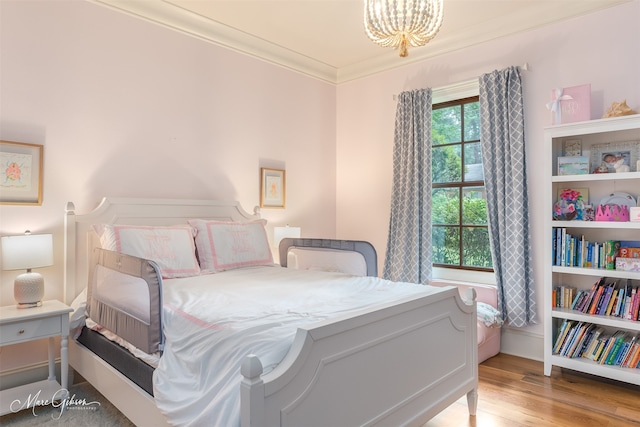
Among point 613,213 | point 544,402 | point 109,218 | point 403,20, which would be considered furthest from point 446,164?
point 109,218

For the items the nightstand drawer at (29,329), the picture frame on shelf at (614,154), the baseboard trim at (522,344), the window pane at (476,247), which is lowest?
the baseboard trim at (522,344)

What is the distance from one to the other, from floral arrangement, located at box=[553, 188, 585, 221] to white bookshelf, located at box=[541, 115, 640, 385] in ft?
A: 0.23

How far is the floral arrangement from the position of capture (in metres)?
2.83

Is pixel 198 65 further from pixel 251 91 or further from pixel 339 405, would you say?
pixel 339 405

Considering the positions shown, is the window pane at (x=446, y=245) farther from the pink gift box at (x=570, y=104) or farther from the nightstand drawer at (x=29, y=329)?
the nightstand drawer at (x=29, y=329)

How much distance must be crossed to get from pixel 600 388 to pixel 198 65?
3675 millimetres

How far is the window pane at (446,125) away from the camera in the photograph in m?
3.68

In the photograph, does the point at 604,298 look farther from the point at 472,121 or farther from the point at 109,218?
the point at 109,218

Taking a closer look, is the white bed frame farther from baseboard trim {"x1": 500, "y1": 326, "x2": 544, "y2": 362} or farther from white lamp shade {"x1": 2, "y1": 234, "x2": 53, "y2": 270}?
baseboard trim {"x1": 500, "y1": 326, "x2": 544, "y2": 362}

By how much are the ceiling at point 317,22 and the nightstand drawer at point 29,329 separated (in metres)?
2.10

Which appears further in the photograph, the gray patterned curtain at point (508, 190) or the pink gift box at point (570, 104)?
the gray patterned curtain at point (508, 190)

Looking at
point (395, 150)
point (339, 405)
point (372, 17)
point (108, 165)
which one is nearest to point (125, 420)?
point (339, 405)

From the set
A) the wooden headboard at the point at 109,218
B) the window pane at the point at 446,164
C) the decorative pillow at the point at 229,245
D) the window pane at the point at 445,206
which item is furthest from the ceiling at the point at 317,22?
the decorative pillow at the point at 229,245

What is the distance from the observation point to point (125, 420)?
7.04 ft
